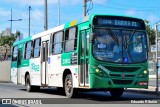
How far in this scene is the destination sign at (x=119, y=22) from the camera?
47.7 feet

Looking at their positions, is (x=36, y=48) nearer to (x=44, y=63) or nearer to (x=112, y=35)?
(x=44, y=63)

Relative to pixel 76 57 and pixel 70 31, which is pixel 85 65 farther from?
pixel 70 31

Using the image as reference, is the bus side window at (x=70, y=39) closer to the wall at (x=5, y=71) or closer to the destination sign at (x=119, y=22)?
the destination sign at (x=119, y=22)

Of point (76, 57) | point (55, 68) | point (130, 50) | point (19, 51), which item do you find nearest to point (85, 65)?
point (76, 57)

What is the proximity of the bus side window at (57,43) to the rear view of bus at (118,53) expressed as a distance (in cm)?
315

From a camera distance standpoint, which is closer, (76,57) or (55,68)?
(76,57)

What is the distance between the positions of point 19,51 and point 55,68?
23.7 feet

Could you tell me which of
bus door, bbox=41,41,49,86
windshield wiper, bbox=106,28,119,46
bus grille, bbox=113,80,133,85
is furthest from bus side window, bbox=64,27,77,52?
bus door, bbox=41,41,49,86

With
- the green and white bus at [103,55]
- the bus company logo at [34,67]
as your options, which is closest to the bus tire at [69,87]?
the green and white bus at [103,55]

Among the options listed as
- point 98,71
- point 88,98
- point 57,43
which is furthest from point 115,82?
point 57,43

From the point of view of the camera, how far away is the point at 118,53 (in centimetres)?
1445

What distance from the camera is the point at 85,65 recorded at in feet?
48.0

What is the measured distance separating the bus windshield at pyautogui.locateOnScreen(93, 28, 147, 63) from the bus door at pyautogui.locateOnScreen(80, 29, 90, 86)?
532mm

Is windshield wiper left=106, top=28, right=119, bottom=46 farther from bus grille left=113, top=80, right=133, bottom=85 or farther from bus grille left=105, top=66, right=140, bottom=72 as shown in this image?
bus grille left=113, top=80, right=133, bottom=85
